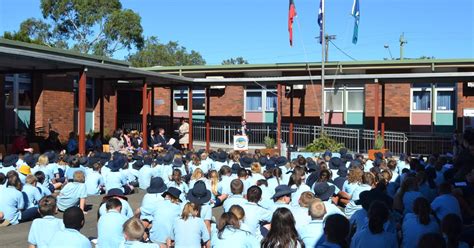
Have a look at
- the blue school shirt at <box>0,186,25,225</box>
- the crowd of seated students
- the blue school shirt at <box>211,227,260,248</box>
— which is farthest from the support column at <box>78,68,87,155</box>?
the blue school shirt at <box>211,227,260,248</box>

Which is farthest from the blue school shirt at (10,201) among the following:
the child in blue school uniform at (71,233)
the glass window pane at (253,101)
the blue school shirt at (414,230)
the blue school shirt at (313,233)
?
the glass window pane at (253,101)

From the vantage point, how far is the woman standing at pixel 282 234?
568cm

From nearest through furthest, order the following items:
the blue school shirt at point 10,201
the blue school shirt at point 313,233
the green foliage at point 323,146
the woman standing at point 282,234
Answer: the woman standing at point 282,234, the blue school shirt at point 313,233, the blue school shirt at point 10,201, the green foliage at point 323,146

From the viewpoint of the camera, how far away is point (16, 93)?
960 inches

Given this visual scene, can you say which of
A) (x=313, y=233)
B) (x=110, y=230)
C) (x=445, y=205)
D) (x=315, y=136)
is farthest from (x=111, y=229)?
(x=315, y=136)

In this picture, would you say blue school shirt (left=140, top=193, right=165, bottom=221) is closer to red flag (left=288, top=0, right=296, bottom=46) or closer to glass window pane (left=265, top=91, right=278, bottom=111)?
red flag (left=288, top=0, right=296, bottom=46)

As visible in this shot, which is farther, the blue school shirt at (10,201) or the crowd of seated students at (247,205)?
the blue school shirt at (10,201)

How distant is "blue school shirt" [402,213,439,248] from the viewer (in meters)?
7.05

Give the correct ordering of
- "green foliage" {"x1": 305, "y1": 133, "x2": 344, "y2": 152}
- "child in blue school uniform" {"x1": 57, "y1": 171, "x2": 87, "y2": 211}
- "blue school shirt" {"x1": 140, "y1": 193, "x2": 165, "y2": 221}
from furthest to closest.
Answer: "green foliage" {"x1": 305, "y1": 133, "x2": 344, "y2": 152} → "child in blue school uniform" {"x1": 57, "y1": 171, "x2": 87, "y2": 211} → "blue school shirt" {"x1": 140, "y1": 193, "x2": 165, "y2": 221}

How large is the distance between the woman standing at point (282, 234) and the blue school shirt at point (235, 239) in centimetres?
62

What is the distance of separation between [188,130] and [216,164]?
10.7 metres

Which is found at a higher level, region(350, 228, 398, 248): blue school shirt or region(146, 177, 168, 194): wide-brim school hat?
region(146, 177, 168, 194): wide-brim school hat

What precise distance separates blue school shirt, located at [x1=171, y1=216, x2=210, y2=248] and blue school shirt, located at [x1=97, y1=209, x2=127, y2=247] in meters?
0.76

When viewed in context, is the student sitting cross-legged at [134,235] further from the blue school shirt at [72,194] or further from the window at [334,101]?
the window at [334,101]
